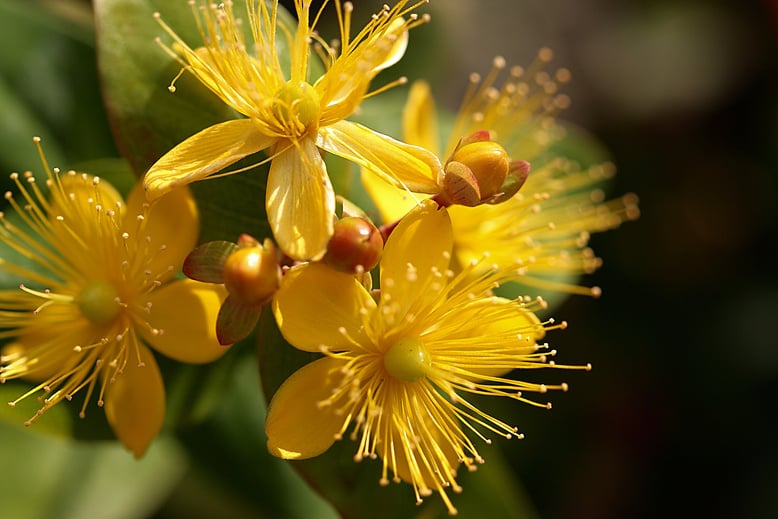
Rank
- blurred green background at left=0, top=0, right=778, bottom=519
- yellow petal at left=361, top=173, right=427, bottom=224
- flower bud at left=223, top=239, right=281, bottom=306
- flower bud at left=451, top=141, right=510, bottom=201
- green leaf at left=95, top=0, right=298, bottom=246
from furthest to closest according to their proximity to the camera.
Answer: blurred green background at left=0, top=0, right=778, bottom=519 → yellow petal at left=361, top=173, right=427, bottom=224 → green leaf at left=95, top=0, right=298, bottom=246 → flower bud at left=451, top=141, right=510, bottom=201 → flower bud at left=223, top=239, right=281, bottom=306

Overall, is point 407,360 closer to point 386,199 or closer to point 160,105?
point 386,199

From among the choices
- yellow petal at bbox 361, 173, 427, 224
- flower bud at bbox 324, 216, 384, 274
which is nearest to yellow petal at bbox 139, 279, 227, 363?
flower bud at bbox 324, 216, 384, 274

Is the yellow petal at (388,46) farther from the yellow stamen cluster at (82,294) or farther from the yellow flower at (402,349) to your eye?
the yellow stamen cluster at (82,294)

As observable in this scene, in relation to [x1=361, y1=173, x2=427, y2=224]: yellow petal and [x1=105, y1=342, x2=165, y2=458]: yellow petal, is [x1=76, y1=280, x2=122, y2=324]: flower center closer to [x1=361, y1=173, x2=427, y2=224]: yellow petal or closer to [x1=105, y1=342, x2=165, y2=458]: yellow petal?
[x1=105, y1=342, x2=165, y2=458]: yellow petal

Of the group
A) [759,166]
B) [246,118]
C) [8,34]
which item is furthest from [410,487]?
[759,166]

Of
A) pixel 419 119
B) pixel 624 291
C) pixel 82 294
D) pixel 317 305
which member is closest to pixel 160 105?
pixel 82 294

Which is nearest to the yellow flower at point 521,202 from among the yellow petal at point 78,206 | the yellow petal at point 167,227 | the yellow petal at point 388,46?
the yellow petal at point 388,46

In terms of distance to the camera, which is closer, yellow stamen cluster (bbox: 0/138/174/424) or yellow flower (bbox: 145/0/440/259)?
yellow flower (bbox: 145/0/440/259)
